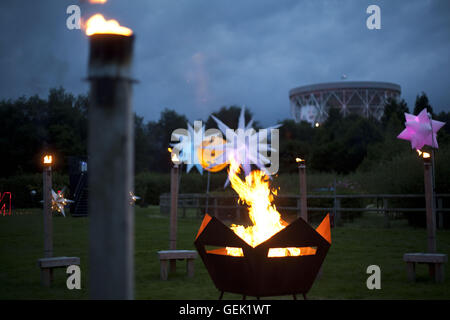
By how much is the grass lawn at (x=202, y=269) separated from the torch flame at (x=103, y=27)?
14.6 feet

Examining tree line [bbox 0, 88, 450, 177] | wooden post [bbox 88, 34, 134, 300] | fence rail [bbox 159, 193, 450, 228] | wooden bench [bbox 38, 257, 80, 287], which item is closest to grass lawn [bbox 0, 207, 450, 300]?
wooden bench [bbox 38, 257, 80, 287]

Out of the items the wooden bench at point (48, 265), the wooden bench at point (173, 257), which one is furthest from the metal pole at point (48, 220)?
the wooden bench at point (173, 257)

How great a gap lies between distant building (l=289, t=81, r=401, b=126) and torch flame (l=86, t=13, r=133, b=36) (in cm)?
4708

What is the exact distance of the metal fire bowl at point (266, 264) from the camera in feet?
14.8

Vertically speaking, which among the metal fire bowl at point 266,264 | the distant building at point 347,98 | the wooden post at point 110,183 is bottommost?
the metal fire bowl at point 266,264

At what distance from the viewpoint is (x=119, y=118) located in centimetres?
167

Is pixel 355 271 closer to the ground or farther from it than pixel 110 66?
closer to the ground

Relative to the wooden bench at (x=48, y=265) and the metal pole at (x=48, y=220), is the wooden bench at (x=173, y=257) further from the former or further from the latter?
the metal pole at (x=48, y=220)

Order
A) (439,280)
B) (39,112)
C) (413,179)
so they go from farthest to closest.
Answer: (39,112) < (413,179) < (439,280)

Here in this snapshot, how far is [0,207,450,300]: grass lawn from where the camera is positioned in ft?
19.6

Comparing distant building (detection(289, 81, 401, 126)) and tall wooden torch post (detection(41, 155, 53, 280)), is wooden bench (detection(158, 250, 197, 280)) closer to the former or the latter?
tall wooden torch post (detection(41, 155, 53, 280))
